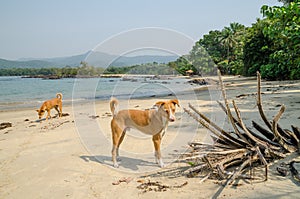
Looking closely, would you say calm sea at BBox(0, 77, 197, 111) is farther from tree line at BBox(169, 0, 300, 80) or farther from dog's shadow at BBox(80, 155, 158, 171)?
dog's shadow at BBox(80, 155, 158, 171)

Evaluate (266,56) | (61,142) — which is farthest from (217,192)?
(266,56)

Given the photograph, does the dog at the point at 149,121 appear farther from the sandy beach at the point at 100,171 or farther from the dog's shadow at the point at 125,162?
the sandy beach at the point at 100,171

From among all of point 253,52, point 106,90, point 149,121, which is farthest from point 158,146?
point 253,52

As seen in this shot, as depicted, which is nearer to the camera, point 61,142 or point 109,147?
point 109,147

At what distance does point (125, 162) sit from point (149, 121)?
1.26 metres

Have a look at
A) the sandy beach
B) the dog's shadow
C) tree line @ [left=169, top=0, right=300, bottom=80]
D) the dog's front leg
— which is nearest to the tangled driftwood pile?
the sandy beach

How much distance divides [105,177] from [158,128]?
140cm

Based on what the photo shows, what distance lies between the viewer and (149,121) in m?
5.05

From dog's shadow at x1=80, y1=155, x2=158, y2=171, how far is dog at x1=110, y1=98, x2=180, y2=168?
0.22 m

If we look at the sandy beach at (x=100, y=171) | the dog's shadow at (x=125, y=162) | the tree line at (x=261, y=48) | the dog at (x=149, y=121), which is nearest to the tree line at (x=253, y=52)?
the tree line at (x=261, y=48)

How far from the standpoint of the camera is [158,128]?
4.95 metres

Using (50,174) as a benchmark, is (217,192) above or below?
above

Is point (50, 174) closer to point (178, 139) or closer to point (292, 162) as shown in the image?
point (178, 139)

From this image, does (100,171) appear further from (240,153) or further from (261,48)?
(261,48)
